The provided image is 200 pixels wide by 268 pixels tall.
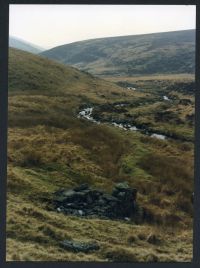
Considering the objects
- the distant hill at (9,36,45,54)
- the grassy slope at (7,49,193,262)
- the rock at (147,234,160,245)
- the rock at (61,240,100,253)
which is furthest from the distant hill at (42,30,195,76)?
the rock at (61,240,100,253)

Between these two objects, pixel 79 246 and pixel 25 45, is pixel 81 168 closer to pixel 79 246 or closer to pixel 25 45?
pixel 79 246

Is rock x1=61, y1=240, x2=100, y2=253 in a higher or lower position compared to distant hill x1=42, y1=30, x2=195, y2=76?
lower

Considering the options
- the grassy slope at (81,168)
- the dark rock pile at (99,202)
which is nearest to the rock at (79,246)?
the grassy slope at (81,168)

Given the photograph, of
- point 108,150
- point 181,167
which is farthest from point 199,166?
point 181,167

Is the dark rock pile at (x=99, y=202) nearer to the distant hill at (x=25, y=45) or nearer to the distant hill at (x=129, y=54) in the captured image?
the distant hill at (x=129, y=54)

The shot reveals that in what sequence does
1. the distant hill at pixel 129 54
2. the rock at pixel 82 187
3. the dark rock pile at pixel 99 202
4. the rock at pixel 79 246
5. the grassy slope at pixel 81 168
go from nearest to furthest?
the rock at pixel 79 246 → the grassy slope at pixel 81 168 → the dark rock pile at pixel 99 202 → the rock at pixel 82 187 → the distant hill at pixel 129 54

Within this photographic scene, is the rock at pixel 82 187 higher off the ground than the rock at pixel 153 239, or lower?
higher

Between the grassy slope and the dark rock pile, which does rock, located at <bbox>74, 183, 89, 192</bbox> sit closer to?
the dark rock pile
